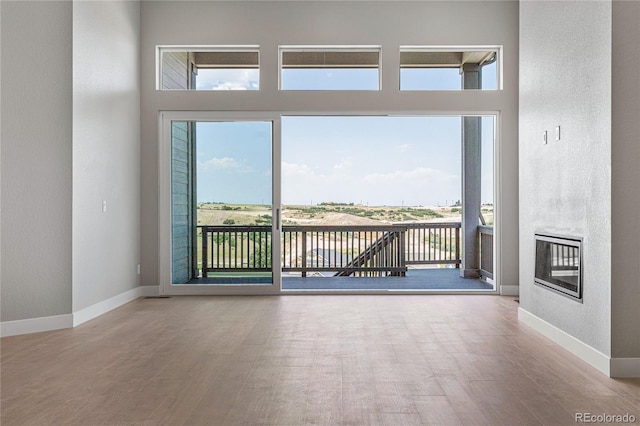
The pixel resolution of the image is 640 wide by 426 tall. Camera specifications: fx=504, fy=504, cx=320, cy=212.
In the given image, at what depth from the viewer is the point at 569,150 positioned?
3648 millimetres

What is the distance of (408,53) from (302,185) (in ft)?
9.52

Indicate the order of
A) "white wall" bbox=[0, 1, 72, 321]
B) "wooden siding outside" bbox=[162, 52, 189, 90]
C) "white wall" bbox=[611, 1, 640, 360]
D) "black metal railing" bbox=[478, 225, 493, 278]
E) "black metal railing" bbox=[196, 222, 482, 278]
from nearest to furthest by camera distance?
"white wall" bbox=[611, 1, 640, 360] → "white wall" bbox=[0, 1, 72, 321] → "wooden siding outside" bbox=[162, 52, 189, 90] → "black metal railing" bbox=[478, 225, 493, 278] → "black metal railing" bbox=[196, 222, 482, 278]

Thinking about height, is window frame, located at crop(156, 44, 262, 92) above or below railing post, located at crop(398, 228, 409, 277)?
above

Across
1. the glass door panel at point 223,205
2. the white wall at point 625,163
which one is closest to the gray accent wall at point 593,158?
the white wall at point 625,163

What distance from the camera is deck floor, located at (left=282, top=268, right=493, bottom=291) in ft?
21.2

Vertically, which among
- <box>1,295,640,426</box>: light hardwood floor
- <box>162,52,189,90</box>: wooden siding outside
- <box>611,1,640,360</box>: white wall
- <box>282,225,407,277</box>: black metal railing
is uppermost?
<box>162,52,189,90</box>: wooden siding outside

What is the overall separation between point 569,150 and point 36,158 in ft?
13.9

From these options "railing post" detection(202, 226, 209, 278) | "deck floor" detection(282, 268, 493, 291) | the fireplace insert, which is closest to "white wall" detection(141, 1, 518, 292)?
"deck floor" detection(282, 268, 493, 291)

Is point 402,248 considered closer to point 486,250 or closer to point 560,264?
point 486,250

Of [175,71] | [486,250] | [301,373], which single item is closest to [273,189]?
[175,71]

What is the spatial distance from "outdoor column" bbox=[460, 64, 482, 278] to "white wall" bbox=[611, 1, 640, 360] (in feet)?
10.9

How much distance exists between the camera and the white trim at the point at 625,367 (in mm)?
3096

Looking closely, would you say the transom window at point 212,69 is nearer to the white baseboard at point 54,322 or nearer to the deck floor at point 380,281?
the deck floor at point 380,281

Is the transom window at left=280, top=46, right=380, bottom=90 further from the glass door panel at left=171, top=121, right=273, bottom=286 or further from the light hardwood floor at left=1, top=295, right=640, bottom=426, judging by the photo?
the light hardwood floor at left=1, top=295, right=640, bottom=426
